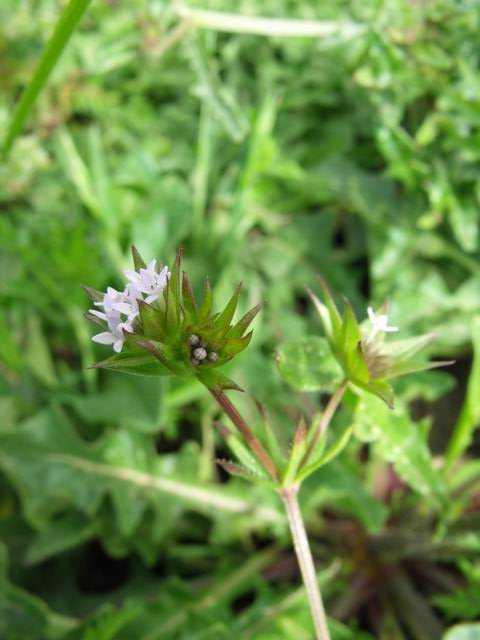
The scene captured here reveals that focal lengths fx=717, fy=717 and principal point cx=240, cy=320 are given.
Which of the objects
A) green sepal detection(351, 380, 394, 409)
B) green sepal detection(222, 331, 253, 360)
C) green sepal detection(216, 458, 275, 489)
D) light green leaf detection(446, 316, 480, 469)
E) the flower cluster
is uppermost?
the flower cluster

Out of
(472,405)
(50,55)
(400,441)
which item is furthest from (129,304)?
(472,405)

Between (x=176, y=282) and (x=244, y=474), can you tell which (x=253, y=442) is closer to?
(x=244, y=474)

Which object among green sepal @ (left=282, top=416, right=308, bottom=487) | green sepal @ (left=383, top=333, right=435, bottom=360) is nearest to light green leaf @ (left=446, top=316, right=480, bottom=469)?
green sepal @ (left=383, top=333, right=435, bottom=360)

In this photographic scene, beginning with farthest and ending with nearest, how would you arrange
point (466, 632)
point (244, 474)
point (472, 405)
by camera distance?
1. point (472, 405)
2. point (466, 632)
3. point (244, 474)

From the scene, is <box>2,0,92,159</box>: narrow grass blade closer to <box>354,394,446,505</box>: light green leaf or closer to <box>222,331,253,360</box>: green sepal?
<box>222,331,253,360</box>: green sepal

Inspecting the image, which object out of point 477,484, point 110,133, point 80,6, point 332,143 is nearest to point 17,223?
point 110,133

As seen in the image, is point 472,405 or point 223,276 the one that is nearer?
point 472,405

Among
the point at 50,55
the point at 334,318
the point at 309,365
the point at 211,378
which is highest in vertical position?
the point at 50,55
